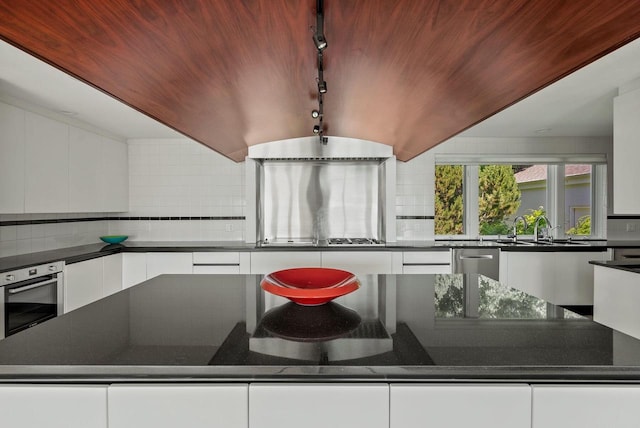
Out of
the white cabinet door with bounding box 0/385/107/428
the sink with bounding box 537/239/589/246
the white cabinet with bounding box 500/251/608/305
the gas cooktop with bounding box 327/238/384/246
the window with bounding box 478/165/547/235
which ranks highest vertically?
the window with bounding box 478/165/547/235

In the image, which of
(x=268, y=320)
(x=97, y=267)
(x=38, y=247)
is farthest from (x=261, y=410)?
(x=38, y=247)

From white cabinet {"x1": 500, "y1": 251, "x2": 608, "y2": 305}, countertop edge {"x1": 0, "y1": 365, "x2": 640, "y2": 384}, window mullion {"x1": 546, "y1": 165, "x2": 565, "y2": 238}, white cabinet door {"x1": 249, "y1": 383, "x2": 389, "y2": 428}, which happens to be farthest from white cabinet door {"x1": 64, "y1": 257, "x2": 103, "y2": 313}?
window mullion {"x1": 546, "y1": 165, "x2": 565, "y2": 238}

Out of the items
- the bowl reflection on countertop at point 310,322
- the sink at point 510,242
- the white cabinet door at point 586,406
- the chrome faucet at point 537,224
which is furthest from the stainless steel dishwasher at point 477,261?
the white cabinet door at point 586,406

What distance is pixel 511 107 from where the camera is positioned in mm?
3207

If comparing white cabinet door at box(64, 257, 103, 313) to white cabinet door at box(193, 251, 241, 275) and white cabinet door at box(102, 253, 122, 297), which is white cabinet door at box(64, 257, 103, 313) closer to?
white cabinet door at box(102, 253, 122, 297)

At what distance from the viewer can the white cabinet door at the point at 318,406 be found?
0.92 meters

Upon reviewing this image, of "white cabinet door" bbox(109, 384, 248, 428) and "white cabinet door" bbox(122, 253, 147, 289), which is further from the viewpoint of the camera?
"white cabinet door" bbox(122, 253, 147, 289)

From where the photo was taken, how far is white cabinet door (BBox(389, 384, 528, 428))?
3.02ft

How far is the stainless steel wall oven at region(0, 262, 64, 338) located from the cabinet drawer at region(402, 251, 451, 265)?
10.2ft

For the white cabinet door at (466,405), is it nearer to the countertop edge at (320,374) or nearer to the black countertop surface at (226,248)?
the countertop edge at (320,374)

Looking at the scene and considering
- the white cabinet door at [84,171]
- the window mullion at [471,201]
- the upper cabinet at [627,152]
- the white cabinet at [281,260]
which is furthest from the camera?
the window mullion at [471,201]

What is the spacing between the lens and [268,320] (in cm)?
129

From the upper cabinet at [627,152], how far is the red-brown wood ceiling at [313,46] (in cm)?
185

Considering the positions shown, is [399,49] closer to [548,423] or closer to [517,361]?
[517,361]
